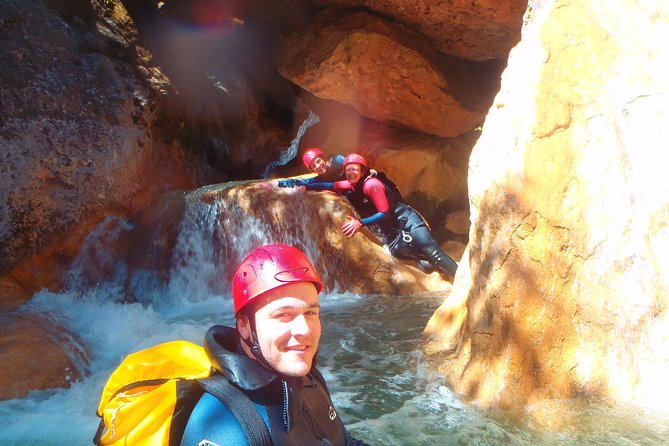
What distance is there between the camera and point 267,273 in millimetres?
1665

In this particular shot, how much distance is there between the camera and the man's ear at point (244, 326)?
5.52ft

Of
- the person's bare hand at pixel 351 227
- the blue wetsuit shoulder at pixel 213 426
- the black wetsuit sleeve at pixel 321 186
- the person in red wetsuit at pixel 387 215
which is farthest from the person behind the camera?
the black wetsuit sleeve at pixel 321 186

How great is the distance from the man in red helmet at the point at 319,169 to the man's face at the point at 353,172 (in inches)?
16.6

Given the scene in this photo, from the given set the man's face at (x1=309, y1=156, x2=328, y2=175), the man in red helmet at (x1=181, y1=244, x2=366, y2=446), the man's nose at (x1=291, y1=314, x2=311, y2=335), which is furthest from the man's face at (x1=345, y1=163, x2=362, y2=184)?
the man's nose at (x1=291, y1=314, x2=311, y2=335)

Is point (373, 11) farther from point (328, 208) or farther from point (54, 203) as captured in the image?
point (54, 203)

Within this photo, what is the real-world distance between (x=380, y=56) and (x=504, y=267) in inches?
204

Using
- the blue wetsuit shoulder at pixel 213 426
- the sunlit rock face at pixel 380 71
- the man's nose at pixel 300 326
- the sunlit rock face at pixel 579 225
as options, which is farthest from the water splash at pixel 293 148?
the blue wetsuit shoulder at pixel 213 426

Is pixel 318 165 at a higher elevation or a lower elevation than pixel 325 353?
higher

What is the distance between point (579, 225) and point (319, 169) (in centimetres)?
456

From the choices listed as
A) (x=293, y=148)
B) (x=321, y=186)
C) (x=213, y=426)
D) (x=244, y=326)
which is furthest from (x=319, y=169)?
(x=213, y=426)

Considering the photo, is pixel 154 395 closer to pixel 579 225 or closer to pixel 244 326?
pixel 244 326

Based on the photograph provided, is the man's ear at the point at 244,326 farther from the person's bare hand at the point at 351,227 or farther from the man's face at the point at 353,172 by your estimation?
the man's face at the point at 353,172

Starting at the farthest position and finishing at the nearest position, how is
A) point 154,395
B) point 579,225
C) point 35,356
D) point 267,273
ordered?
point 35,356
point 579,225
point 267,273
point 154,395

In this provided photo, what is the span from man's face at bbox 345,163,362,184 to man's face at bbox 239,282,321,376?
5397 millimetres
